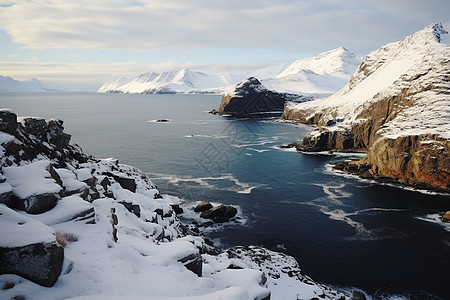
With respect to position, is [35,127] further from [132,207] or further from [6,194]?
[6,194]

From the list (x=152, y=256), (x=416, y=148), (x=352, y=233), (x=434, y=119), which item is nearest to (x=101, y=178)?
(x=152, y=256)

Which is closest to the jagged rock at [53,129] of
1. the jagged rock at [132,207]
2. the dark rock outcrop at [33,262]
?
the jagged rock at [132,207]

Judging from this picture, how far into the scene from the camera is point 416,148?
218 ft

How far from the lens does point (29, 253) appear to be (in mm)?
13664

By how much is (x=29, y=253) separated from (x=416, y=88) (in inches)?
4107

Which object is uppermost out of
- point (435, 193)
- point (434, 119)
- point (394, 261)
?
point (434, 119)

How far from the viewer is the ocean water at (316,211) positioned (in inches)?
1361

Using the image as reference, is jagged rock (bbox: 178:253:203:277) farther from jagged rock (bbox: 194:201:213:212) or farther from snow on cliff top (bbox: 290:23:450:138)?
snow on cliff top (bbox: 290:23:450:138)

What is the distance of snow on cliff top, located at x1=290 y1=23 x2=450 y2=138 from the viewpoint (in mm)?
72750

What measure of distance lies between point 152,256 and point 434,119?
80639mm

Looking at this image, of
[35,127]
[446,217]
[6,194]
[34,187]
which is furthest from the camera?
[446,217]

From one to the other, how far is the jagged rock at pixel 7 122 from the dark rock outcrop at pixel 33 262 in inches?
709

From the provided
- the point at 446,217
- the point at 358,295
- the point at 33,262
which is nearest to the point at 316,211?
the point at 446,217

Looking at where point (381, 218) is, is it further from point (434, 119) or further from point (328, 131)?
point (328, 131)
